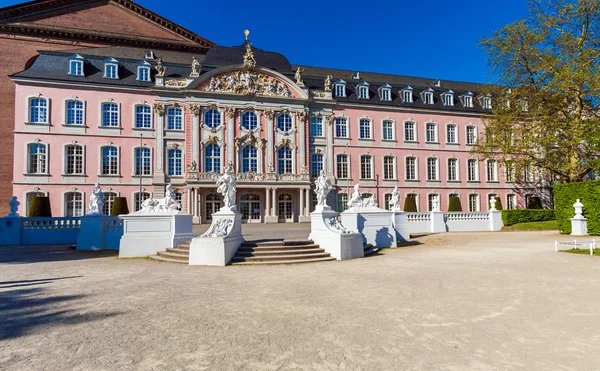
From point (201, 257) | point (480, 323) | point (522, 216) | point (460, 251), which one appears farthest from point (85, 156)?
point (522, 216)

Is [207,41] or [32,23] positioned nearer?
[32,23]

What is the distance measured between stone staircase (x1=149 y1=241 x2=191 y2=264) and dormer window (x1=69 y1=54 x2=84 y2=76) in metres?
24.6

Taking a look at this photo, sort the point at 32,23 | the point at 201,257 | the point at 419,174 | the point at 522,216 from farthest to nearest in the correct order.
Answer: the point at 419,174, the point at 32,23, the point at 522,216, the point at 201,257

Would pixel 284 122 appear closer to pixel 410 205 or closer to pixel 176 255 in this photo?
pixel 410 205

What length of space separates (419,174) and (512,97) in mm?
13745

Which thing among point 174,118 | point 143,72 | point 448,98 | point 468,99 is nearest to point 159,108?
point 174,118

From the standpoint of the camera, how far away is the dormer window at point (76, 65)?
1120 inches

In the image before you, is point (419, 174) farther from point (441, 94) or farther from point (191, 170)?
point (191, 170)

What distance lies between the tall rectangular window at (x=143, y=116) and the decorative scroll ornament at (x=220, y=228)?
22.6m

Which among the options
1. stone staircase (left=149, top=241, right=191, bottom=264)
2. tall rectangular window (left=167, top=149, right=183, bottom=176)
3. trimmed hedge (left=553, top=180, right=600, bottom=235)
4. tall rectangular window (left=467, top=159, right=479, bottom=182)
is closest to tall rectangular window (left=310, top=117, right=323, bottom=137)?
tall rectangular window (left=167, top=149, right=183, bottom=176)

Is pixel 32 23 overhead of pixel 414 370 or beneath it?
overhead

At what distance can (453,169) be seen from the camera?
120 ft

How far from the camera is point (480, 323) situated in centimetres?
463

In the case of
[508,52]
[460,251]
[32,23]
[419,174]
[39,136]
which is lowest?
[460,251]
